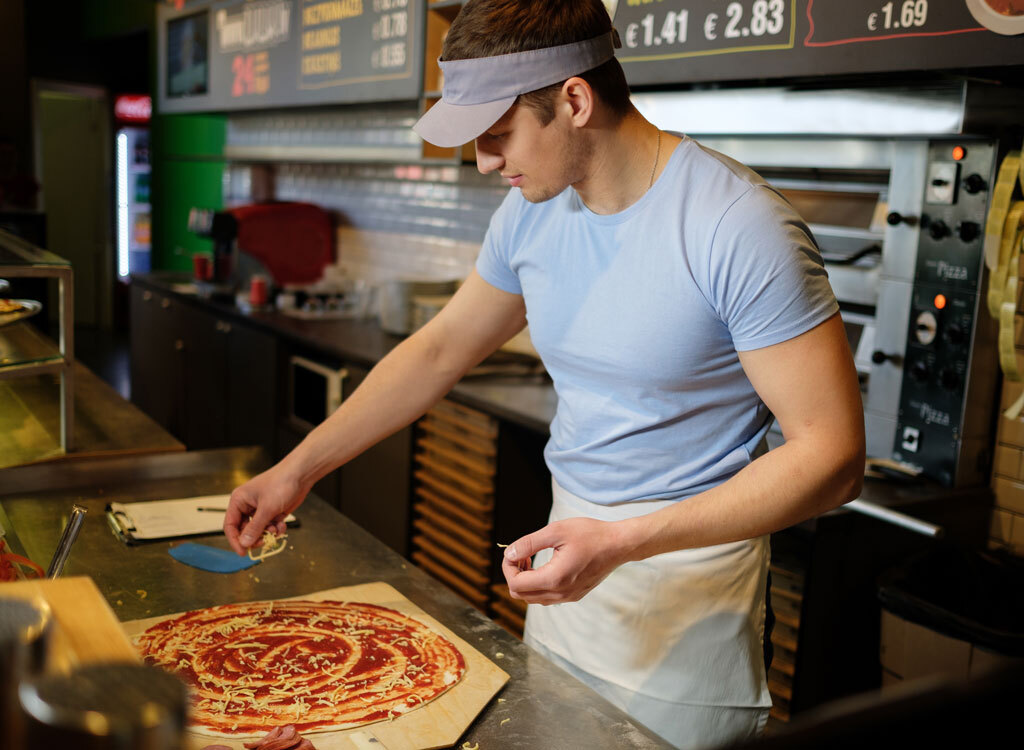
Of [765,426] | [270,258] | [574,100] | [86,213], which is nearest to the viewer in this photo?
[574,100]

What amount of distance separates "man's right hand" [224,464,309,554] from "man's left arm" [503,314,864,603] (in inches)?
21.0

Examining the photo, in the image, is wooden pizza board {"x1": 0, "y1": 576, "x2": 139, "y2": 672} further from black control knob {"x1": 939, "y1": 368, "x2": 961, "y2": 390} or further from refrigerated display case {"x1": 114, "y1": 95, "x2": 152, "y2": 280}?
refrigerated display case {"x1": 114, "y1": 95, "x2": 152, "y2": 280}

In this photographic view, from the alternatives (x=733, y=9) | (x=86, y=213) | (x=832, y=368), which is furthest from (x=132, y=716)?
(x=86, y=213)

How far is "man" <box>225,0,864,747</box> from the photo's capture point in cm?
137

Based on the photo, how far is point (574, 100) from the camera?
1.50m

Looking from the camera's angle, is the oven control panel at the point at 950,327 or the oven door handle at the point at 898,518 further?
the oven control panel at the point at 950,327

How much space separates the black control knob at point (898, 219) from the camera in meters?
2.67

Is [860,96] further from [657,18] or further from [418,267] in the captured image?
[418,267]

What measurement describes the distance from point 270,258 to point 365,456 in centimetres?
202

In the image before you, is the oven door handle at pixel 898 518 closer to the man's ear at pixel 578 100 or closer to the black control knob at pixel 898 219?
the black control knob at pixel 898 219

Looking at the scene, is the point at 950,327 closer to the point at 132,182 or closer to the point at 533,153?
the point at 533,153

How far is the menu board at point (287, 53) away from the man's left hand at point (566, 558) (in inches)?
125

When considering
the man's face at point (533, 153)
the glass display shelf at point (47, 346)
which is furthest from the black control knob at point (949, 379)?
the glass display shelf at point (47, 346)

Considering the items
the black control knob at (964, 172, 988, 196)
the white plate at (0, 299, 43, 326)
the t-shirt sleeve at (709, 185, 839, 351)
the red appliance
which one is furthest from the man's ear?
the red appliance
